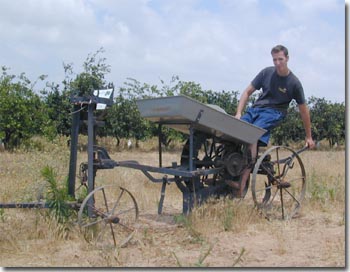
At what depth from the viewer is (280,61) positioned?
235 inches

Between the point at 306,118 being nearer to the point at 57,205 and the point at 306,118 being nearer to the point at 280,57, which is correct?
the point at 280,57

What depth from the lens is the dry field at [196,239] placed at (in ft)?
13.6

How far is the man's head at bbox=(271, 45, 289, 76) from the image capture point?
5941 millimetres

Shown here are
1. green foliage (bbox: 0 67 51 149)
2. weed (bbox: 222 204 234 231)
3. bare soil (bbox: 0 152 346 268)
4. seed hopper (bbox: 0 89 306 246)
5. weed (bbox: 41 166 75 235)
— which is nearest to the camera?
bare soil (bbox: 0 152 346 268)

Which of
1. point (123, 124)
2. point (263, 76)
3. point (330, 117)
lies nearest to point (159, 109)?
point (263, 76)

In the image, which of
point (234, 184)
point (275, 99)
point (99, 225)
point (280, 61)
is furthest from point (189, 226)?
point (280, 61)

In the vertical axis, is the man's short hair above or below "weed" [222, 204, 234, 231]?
above

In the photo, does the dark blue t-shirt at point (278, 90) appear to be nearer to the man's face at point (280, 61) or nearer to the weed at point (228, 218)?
the man's face at point (280, 61)

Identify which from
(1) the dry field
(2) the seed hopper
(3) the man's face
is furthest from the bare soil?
(3) the man's face

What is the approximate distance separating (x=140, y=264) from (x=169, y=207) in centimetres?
270

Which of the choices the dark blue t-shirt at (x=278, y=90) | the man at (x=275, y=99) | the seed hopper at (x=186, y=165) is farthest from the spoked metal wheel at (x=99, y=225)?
the dark blue t-shirt at (x=278, y=90)

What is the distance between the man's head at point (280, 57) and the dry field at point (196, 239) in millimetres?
1721

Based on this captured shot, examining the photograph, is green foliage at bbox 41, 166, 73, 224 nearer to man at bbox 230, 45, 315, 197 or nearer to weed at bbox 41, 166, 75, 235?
weed at bbox 41, 166, 75, 235

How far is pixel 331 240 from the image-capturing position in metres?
4.81
